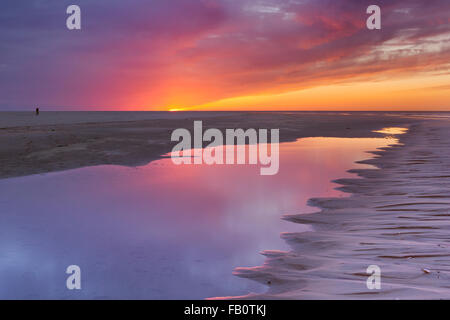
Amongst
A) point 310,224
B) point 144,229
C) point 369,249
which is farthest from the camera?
point 310,224

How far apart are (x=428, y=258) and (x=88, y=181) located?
369 inches

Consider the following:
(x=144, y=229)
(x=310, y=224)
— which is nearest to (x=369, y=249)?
(x=310, y=224)

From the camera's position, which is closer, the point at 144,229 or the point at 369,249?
the point at 369,249

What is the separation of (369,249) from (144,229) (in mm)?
3916

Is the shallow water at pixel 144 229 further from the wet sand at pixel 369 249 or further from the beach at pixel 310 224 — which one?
the wet sand at pixel 369 249

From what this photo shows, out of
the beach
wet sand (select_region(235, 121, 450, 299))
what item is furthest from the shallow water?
wet sand (select_region(235, 121, 450, 299))

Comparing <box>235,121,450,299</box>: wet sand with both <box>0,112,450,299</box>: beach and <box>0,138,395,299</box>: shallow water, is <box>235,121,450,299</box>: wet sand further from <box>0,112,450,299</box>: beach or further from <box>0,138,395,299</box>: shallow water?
<box>0,138,395,299</box>: shallow water

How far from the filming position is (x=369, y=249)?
524cm

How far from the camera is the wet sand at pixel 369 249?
4.09 metres

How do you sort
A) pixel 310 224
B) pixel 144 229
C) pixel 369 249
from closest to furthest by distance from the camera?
pixel 369 249, pixel 144 229, pixel 310 224

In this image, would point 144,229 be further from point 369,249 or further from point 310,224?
point 369,249

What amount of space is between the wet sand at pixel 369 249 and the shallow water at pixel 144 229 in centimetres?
39

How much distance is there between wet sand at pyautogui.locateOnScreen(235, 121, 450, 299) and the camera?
409 centimetres

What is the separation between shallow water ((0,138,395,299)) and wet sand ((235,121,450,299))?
1.27 feet
